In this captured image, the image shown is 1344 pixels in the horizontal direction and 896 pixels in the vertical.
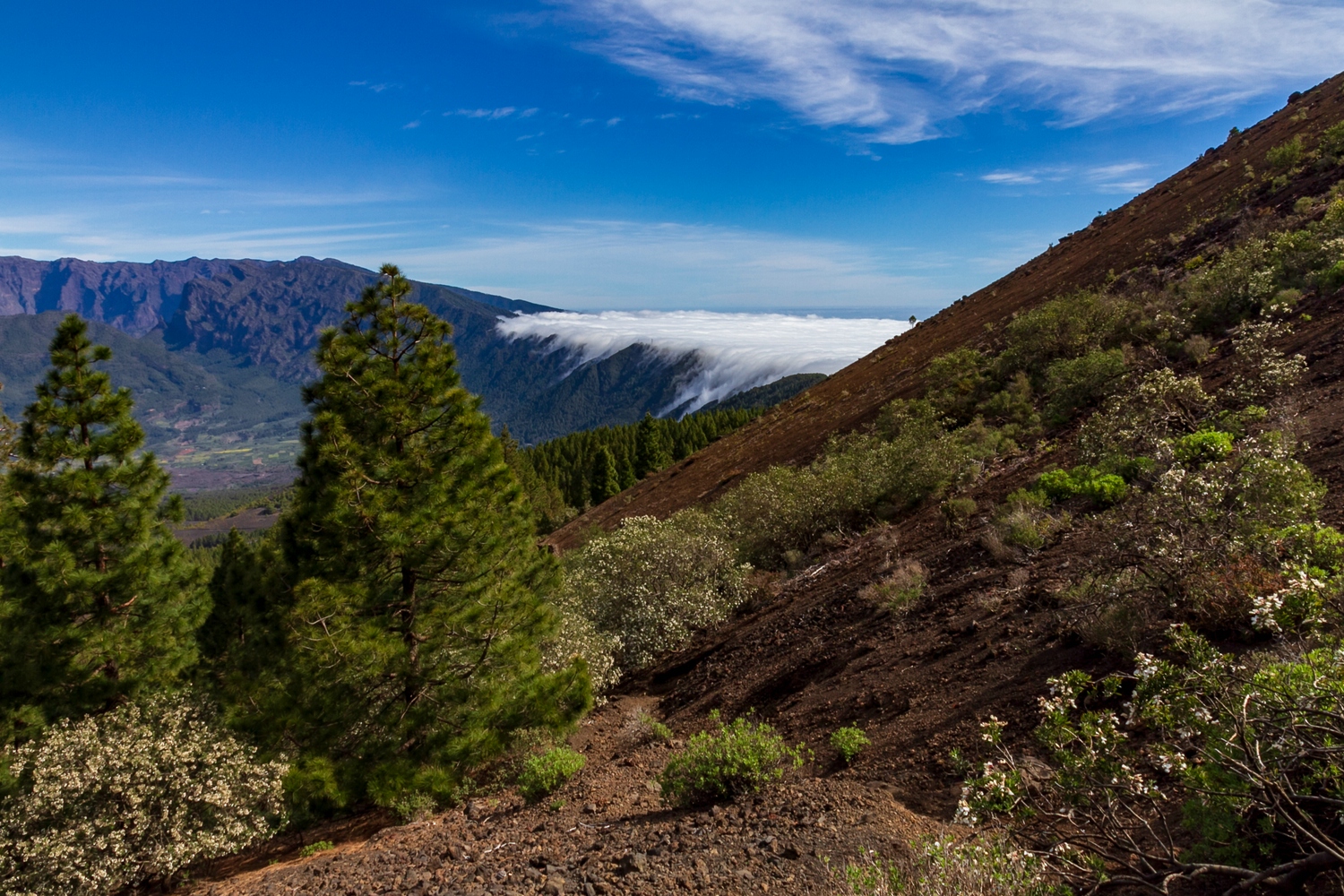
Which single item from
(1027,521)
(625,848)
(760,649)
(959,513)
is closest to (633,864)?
(625,848)

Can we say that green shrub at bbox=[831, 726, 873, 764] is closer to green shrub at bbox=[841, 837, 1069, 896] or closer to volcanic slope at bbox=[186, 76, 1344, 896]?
volcanic slope at bbox=[186, 76, 1344, 896]

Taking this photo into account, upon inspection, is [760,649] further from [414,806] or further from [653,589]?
[414,806]

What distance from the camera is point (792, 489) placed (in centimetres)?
1791

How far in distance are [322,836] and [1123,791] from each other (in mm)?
9999

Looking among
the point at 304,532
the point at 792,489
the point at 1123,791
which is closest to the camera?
the point at 1123,791

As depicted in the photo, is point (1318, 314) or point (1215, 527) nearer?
point (1215, 527)

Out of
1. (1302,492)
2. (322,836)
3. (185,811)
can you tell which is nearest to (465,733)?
(322,836)

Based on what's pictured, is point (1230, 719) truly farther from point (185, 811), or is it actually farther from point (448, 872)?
point (185, 811)

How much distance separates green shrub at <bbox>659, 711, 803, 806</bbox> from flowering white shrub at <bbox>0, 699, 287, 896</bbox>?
5.58 m

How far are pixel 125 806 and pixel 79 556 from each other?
4.16 meters

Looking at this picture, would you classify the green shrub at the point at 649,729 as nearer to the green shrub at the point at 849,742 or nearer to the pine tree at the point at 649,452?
the green shrub at the point at 849,742

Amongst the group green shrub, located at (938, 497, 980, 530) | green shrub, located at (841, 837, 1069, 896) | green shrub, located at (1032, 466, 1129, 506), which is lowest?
green shrub, located at (841, 837, 1069, 896)

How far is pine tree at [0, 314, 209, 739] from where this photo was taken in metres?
9.96

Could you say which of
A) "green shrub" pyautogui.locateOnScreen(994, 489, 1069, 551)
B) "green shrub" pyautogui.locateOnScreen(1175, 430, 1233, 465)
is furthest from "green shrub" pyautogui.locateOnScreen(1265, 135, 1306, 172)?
"green shrub" pyautogui.locateOnScreen(1175, 430, 1233, 465)
